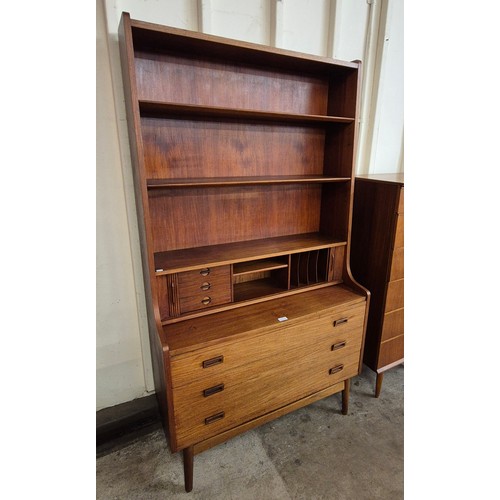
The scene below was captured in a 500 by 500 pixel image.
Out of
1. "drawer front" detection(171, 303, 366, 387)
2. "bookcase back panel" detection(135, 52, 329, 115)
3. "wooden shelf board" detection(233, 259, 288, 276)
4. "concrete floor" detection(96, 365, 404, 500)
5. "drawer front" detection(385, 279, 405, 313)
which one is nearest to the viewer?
"drawer front" detection(171, 303, 366, 387)

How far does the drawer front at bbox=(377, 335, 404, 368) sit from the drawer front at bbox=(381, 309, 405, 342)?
0.14ft

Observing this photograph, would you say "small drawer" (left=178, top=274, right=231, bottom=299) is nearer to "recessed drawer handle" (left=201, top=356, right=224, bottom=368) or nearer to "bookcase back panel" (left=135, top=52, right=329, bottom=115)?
"recessed drawer handle" (left=201, top=356, right=224, bottom=368)

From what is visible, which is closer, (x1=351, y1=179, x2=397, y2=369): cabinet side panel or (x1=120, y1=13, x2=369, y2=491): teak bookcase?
(x1=120, y1=13, x2=369, y2=491): teak bookcase

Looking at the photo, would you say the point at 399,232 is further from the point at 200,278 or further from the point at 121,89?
the point at 121,89

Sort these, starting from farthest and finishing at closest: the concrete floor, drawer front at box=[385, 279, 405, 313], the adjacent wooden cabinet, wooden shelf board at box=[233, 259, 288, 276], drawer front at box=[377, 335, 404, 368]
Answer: drawer front at box=[377, 335, 404, 368], drawer front at box=[385, 279, 405, 313], the adjacent wooden cabinet, wooden shelf board at box=[233, 259, 288, 276], the concrete floor

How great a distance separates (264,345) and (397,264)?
0.97m

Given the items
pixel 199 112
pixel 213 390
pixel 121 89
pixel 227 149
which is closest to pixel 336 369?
pixel 213 390

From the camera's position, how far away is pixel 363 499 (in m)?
1.50

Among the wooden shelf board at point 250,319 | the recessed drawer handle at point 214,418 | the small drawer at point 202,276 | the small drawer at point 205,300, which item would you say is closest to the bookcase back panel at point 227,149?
A: the small drawer at point 202,276

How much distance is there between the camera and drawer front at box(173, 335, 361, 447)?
1.39m

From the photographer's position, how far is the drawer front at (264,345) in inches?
52.3

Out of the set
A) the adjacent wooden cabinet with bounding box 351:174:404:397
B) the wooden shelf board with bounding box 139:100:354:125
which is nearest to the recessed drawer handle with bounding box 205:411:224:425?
the adjacent wooden cabinet with bounding box 351:174:404:397

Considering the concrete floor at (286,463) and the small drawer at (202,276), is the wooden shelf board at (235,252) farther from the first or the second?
the concrete floor at (286,463)

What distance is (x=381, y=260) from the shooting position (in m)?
1.88
